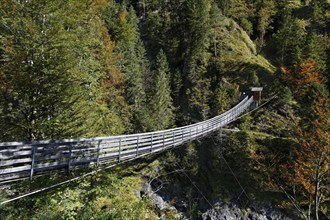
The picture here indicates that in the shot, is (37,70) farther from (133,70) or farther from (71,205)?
(133,70)

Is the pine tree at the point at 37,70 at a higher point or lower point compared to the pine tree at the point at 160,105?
higher

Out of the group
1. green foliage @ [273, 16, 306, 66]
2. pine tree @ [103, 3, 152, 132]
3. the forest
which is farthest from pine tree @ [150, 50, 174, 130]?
green foliage @ [273, 16, 306, 66]

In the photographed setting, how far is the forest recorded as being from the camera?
8.87 metres

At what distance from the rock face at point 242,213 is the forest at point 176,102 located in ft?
0.24

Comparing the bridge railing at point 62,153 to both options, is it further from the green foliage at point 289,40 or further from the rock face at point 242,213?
the green foliage at point 289,40

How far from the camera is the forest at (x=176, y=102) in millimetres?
8867

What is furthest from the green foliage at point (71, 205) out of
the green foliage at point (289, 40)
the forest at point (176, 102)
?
the green foliage at point (289, 40)

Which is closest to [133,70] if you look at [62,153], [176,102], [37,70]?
[176,102]

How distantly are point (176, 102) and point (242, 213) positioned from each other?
2027cm

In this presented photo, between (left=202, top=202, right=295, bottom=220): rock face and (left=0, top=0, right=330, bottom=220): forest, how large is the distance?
75 mm

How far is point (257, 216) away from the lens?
18.9 m

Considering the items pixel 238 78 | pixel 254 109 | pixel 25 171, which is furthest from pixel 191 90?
pixel 25 171

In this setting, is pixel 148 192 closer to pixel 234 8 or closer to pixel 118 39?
pixel 118 39

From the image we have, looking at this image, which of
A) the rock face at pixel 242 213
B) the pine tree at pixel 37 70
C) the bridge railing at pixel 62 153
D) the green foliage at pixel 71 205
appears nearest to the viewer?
the bridge railing at pixel 62 153
